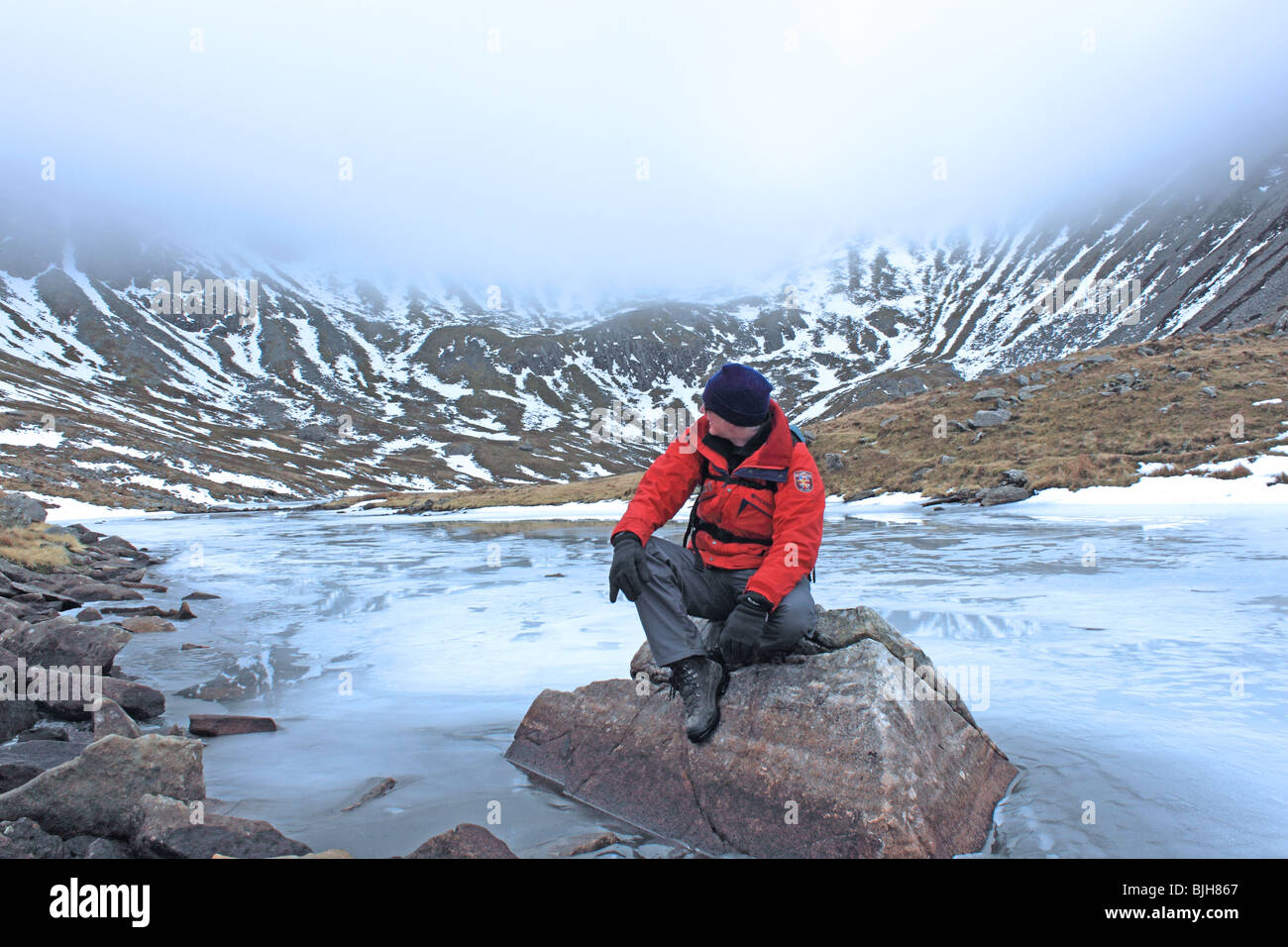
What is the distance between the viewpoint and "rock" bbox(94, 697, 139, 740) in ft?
15.5

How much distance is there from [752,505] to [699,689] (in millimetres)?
1211

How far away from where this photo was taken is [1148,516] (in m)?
18.1

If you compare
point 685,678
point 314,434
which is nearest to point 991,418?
point 685,678

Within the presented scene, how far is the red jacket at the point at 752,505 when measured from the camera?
4.28 metres

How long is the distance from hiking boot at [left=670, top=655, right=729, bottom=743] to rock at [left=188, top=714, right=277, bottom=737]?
3361mm

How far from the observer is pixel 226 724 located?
17.7 ft

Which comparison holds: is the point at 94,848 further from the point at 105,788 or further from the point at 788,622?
the point at 788,622

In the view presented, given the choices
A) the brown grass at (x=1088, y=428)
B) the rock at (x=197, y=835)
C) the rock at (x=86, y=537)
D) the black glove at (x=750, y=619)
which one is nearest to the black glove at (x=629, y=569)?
the black glove at (x=750, y=619)

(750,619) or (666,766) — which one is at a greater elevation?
(750,619)

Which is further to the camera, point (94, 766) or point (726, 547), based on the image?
point (726, 547)

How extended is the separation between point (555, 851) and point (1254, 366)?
3864cm

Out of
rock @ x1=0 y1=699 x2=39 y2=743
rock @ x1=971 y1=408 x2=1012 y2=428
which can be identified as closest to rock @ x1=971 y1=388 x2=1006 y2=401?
rock @ x1=971 y1=408 x2=1012 y2=428

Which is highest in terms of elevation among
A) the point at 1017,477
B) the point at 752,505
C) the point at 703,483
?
the point at 703,483
